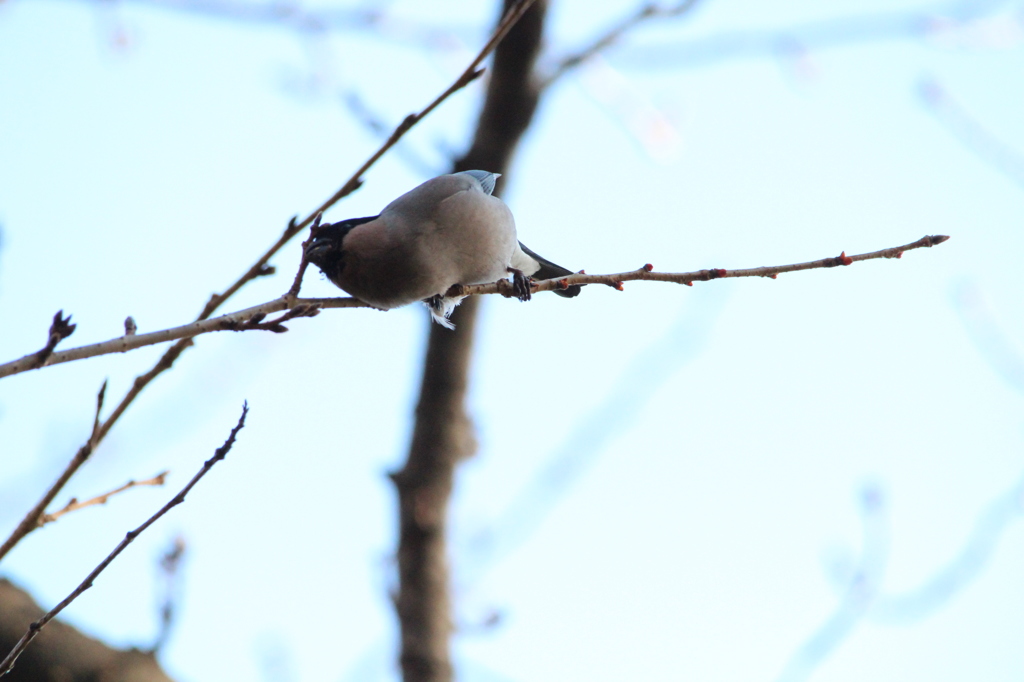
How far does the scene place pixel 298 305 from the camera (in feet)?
6.85

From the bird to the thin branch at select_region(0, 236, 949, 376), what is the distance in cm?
41

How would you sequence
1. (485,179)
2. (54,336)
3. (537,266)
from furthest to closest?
1. (537,266)
2. (485,179)
3. (54,336)

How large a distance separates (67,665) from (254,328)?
1.49 metres

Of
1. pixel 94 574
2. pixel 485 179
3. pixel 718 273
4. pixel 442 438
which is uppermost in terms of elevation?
pixel 485 179

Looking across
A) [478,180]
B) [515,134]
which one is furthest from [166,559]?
[515,134]

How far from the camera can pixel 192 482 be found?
71.1 inches

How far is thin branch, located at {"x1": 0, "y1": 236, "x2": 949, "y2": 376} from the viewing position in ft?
5.58

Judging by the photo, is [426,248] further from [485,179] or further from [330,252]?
[485,179]

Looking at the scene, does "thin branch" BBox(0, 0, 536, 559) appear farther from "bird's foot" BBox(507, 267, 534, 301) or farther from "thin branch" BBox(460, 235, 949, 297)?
"bird's foot" BBox(507, 267, 534, 301)

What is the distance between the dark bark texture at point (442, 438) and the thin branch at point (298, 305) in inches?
87.3

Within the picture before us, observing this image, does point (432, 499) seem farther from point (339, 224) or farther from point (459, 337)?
point (339, 224)

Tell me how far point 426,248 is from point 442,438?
7.24 ft

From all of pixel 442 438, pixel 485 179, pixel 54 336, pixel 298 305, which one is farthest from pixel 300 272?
pixel 442 438

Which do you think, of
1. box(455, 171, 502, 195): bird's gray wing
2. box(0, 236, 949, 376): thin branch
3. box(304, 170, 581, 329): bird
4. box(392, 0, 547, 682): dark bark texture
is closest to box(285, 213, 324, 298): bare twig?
box(0, 236, 949, 376): thin branch
